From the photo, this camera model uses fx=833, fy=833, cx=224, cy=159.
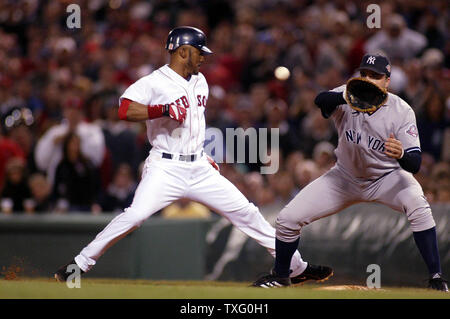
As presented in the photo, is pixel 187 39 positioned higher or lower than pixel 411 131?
higher

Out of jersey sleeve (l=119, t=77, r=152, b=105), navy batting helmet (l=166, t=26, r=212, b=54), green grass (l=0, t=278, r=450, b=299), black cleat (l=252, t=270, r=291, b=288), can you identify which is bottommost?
black cleat (l=252, t=270, r=291, b=288)

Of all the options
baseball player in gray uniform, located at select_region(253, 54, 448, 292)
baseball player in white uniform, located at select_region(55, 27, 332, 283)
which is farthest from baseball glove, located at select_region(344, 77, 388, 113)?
baseball player in white uniform, located at select_region(55, 27, 332, 283)

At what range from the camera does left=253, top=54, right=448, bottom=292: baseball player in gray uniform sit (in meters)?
5.56

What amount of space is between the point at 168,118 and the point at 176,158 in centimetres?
28

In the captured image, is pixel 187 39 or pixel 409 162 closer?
pixel 409 162

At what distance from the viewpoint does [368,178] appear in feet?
18.9

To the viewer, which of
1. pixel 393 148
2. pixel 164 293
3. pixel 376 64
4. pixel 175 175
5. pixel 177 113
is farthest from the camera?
pixel 175 175

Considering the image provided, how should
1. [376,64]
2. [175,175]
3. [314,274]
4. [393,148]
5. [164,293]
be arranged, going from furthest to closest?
[314,274] → [175,175] → [376,64] → [393,148] → [164,293]

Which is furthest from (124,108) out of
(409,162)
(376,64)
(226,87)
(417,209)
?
(226,87)

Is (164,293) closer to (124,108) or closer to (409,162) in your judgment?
(124,108)

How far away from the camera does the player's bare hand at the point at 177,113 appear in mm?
5598

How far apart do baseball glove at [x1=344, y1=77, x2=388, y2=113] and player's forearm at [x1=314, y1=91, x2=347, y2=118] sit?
6 centimetres

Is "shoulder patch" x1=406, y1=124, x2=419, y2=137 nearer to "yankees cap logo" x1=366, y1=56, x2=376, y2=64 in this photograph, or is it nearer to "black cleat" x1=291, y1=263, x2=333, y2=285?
"yankees cap logo" x1=366, y1=56, x2=376, y2=64
